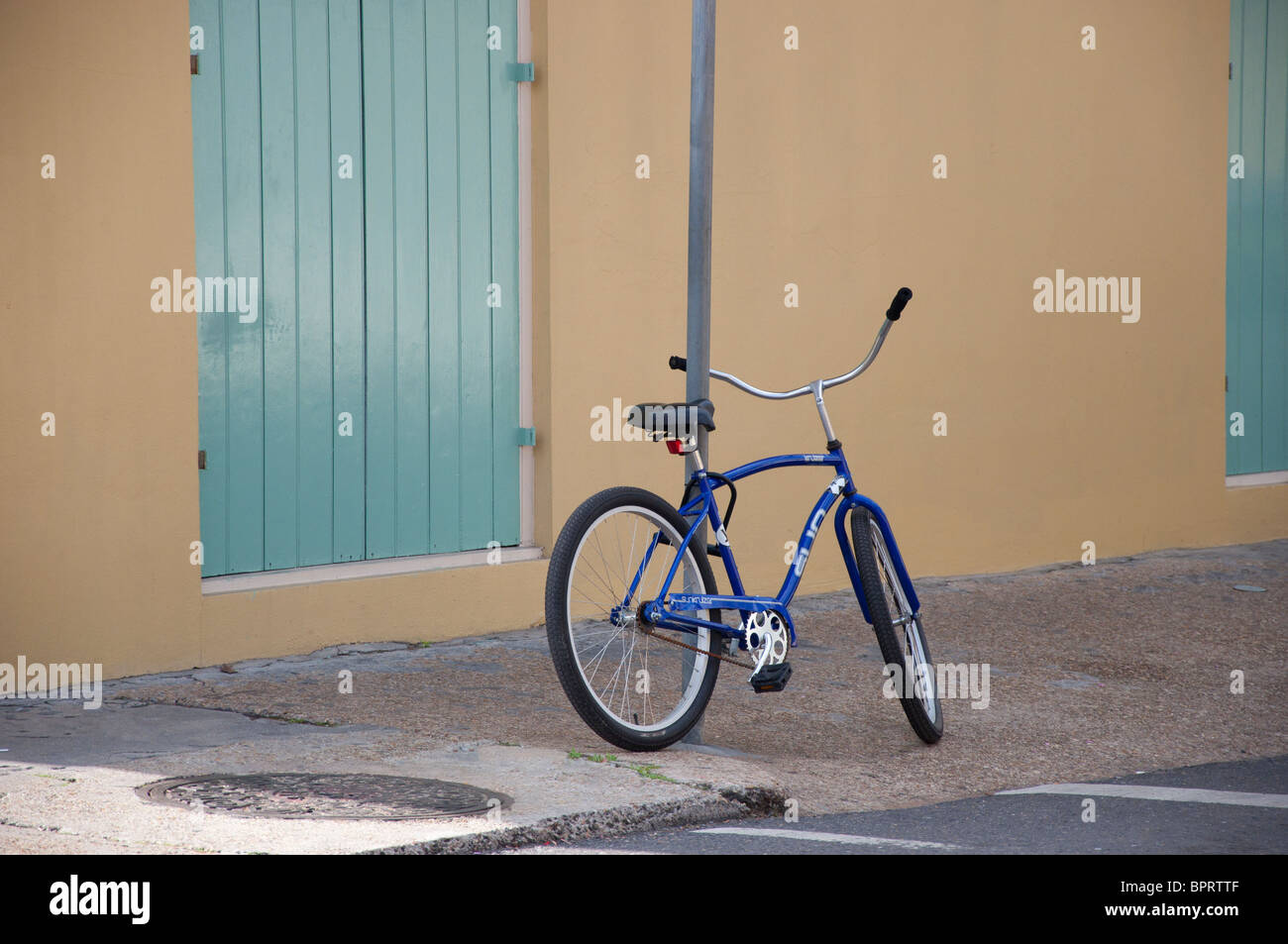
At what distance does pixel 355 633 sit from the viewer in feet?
21.9

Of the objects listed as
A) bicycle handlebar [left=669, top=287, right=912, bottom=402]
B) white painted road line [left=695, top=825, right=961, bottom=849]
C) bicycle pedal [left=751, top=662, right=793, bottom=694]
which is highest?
bicycle handlebar [left=669, top=287, right=912, bottom=402]

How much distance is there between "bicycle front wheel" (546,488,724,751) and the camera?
15.5ft

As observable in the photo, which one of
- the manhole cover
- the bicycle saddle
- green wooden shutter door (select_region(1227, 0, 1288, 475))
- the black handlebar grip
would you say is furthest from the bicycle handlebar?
green wooden shutter door (select_region(1227, 0, 1288, 475))

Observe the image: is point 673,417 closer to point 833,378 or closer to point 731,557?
point 731,557

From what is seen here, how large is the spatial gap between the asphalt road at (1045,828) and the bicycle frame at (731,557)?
735 millimetres

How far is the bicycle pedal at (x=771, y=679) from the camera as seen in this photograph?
16.7 feet

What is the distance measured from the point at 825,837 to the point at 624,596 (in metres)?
1.15

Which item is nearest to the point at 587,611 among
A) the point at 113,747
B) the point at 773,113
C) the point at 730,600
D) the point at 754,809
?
the point at 730,600

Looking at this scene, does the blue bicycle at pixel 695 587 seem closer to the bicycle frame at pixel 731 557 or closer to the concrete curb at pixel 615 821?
the bicycle frame at pixel 731 557

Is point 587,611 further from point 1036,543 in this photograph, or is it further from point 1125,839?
point 1036,543

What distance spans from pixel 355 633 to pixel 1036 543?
14.0 feet

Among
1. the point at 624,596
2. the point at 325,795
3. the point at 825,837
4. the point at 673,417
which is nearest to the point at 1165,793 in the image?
the point at 825,837

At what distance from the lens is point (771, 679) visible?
5.08 m

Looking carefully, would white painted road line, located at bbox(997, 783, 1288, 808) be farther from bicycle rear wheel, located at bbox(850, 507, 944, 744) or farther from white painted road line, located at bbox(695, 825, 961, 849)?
white painted road line, located at bbox(695, 825, 961, 849)
